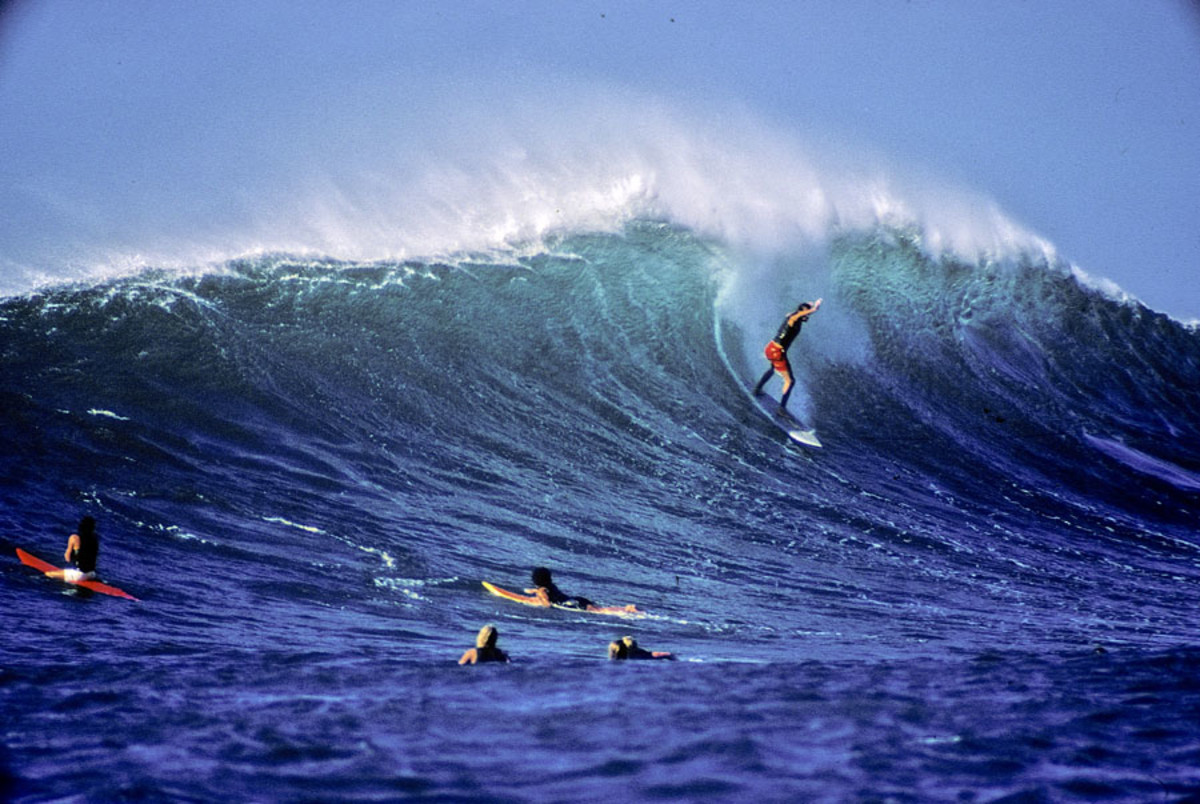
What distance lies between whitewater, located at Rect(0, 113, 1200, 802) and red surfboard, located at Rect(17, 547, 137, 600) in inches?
5.0

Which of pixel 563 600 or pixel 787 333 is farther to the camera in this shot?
pixel 787 333

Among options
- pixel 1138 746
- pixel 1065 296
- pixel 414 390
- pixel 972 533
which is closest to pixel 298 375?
pixel 414 390

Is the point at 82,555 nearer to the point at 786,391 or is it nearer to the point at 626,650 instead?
the point at 626,650

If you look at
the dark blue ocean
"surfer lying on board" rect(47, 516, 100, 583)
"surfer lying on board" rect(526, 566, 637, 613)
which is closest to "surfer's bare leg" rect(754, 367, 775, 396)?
the dark blue ocean

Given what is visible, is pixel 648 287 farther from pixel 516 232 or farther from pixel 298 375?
pixel 298 375

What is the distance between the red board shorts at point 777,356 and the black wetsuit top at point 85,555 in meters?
9.50

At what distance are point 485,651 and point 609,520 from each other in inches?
198

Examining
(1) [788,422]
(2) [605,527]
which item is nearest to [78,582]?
(2) [605,527]

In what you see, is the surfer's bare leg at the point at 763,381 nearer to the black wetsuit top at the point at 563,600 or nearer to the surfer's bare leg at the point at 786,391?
the surfer's bare leg at the point at 786,391

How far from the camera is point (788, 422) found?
584 inches

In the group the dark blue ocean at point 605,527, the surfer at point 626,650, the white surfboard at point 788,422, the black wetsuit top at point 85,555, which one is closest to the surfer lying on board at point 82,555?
the black wetsuit top at point 85,555

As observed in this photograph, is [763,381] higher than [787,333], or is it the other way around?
[787,333]

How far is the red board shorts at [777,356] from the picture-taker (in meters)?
14.9

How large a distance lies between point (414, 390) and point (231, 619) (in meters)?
6.95
